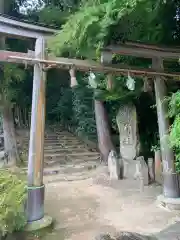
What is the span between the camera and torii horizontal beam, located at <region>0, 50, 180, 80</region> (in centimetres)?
473

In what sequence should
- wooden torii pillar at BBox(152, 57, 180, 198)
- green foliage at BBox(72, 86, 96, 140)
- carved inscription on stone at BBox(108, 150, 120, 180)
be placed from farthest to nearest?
green foliage at BBox(72, 86, 96, 140) → carved inscription on stone at BBox(108, 150, 120, 180) → wooden torii pillar at BBox(152, 57, 180, 198)

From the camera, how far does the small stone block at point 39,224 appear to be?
4.60 m

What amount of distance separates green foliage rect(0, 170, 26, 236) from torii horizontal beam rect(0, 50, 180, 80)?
1972 millimetres

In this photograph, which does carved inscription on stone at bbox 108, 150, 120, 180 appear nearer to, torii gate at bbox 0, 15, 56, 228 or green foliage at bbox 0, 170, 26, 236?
torii gate at bbox 0, 15, 56, 228

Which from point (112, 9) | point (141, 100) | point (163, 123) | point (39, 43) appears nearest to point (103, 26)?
point (112, 9)

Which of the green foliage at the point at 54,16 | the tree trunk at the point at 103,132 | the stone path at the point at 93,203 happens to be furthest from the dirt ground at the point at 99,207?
the green foliage at the point at 54,16

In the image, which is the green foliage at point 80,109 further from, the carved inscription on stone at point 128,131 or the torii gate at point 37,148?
the torii gate at point 37,148

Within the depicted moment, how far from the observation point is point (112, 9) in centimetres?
437

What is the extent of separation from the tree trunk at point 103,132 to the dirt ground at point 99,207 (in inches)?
54.1

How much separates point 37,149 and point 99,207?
2124mm

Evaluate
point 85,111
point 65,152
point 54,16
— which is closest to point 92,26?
point 54,16

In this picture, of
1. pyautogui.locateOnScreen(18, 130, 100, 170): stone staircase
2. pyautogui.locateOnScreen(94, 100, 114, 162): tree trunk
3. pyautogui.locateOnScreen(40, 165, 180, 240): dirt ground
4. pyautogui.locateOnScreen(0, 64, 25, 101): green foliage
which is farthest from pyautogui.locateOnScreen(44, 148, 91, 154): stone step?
pyautogui.locateOnScreen(0, 64, 25, 101): green foliage

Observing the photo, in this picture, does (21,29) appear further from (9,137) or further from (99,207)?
(9,137)

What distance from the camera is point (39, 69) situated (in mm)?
5012
